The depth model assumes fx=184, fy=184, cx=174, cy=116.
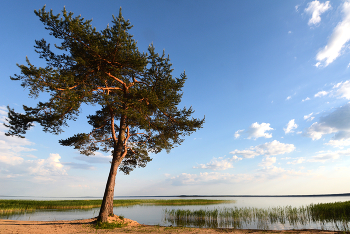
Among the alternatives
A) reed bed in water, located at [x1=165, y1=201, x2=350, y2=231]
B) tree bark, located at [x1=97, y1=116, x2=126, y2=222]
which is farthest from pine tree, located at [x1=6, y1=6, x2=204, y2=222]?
reed bed in water, located at [x1=165, y1=201, x2=350, y2=231]

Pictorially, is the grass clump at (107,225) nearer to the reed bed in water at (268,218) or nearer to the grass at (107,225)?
the grass at (107,225)

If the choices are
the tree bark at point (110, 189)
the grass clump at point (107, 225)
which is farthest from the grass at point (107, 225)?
the tree bark at point (110, 189)

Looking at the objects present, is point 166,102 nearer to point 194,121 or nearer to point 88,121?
point 194,121

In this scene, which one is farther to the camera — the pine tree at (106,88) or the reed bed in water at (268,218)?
the reed bed in water at (268,218)

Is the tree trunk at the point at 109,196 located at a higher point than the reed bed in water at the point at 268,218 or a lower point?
higher

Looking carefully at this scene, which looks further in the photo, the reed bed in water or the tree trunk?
the reed bed in water

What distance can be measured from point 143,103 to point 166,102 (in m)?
1.66

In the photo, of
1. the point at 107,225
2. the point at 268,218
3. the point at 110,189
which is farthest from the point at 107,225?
the point at 268,218

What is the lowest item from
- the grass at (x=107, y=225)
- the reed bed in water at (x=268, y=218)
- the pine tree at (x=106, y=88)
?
the reed bed in water at (x=268, y=218)

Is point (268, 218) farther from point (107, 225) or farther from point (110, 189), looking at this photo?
point (110, 189)

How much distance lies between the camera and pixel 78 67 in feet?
43.7

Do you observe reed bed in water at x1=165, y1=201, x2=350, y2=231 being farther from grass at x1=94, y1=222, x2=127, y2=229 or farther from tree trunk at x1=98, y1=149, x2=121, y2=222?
tree trunk at x1=98, y1=149, x2=121, y2=222

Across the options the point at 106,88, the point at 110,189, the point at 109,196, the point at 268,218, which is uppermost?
the point at 106,88

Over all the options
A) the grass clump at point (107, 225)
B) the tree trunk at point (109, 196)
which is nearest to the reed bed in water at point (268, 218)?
the grass clump at point (107, 225)
